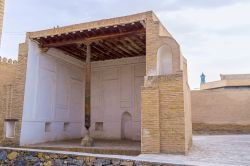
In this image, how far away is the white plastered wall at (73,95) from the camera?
971 centimetres

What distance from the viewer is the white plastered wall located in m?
9.71

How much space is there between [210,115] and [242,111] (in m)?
1.99

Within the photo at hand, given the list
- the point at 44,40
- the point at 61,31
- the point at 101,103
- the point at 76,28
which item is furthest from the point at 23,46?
the point at 101,103

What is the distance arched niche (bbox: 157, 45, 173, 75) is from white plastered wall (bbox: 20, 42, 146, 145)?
3964 millimetres

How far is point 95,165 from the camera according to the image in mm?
5395

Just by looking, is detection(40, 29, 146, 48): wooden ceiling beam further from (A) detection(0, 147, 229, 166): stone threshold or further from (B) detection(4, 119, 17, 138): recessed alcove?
(A) detection(0, 147, 229, 166): stone threshold

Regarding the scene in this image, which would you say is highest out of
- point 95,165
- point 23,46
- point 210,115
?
point 23,46

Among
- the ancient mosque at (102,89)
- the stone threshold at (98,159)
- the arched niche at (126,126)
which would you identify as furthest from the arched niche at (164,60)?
the arched niche at (126,126)

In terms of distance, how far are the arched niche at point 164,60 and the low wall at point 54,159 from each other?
129 inches

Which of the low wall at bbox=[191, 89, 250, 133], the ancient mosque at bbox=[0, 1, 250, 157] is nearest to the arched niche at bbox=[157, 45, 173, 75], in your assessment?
the ancient mosque at bbox=[0, 1, 250, 157]

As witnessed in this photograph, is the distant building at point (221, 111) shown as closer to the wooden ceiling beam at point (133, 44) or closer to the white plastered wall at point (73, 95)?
Answer: the white plastered wall at point (73, 95)

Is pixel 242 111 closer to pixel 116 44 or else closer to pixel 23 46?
pixel 116 44

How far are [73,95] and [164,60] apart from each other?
19.4ft

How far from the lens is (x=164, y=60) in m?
7.82
